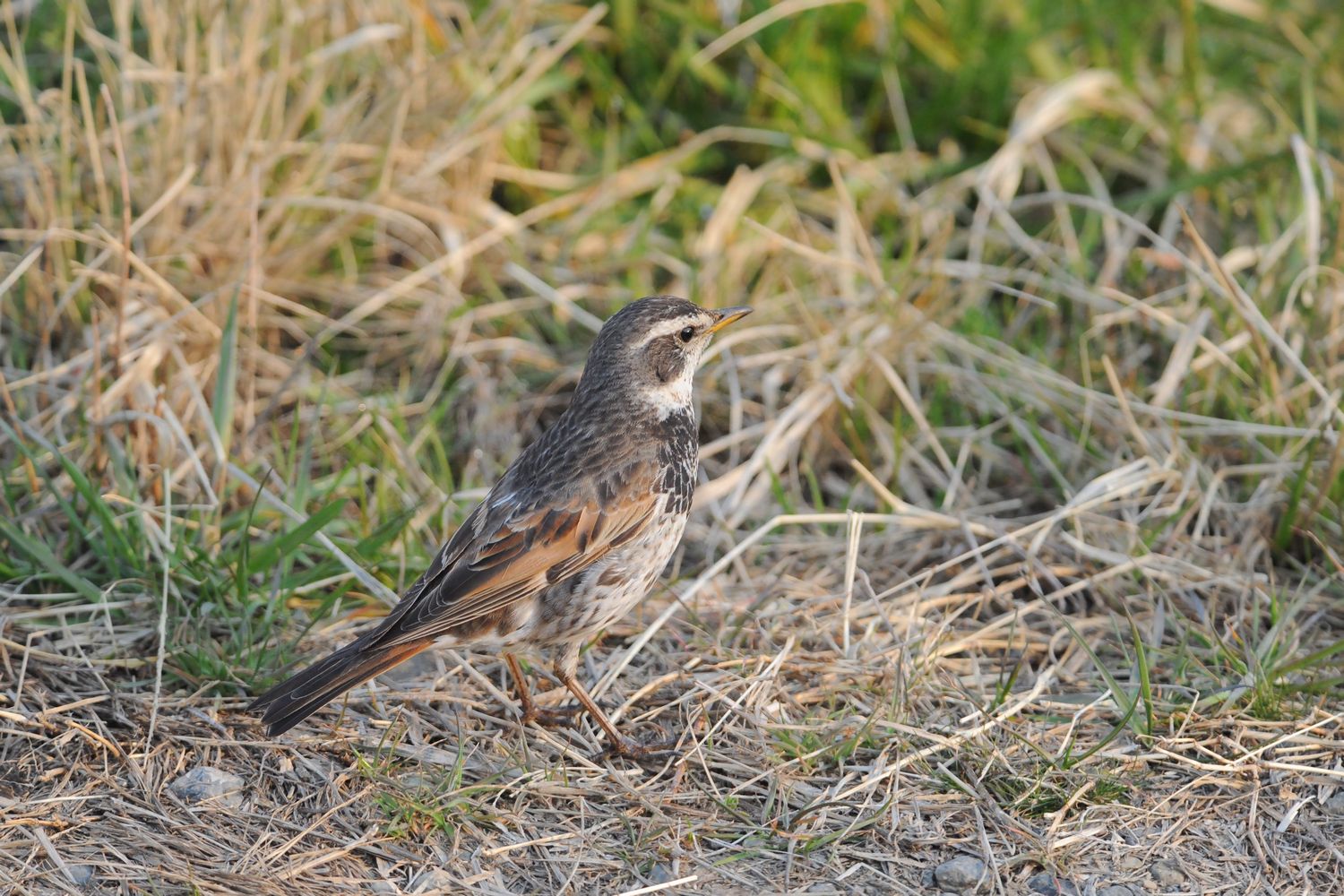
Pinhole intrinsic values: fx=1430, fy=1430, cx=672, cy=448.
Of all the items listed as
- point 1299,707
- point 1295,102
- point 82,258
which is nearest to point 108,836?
point 82,258

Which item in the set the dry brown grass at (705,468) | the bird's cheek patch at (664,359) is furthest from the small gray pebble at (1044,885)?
the bird's cheek patch at (664,359)

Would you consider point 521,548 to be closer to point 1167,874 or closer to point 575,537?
point 575,537

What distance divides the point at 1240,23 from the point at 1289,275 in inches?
→ 91.9

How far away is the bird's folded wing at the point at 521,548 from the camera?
4828 mm

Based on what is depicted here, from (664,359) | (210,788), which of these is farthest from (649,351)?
(210,788)

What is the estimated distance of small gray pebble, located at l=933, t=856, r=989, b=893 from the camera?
4.28m

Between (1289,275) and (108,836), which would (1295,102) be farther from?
(108,836)

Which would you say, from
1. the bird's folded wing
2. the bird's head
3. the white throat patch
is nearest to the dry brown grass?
the bird's folded wing

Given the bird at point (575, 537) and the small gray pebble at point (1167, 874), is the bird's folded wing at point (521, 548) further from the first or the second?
the small gray pebble at point (1167, 874)

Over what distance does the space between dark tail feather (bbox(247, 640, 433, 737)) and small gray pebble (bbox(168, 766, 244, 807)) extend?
0.20m

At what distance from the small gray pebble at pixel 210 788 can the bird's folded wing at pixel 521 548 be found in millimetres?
675

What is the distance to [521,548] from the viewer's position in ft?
16.4

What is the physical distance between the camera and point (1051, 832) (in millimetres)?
4422

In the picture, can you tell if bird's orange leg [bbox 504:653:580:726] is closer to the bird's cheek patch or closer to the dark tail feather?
the dark tail feather
